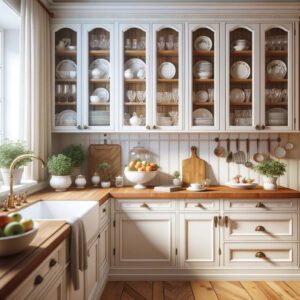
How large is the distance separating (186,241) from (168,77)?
161 centimetres

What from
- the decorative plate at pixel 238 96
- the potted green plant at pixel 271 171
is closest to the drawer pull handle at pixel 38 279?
the potted green plant at pixel 271 171

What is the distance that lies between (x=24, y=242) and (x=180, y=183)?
2.34m

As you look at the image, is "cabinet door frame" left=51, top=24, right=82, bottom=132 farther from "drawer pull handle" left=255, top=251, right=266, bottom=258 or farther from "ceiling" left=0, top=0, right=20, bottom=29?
"drawer pull handle" left=255, top=251, right=266, bottom=258

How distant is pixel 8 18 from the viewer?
10.2ft

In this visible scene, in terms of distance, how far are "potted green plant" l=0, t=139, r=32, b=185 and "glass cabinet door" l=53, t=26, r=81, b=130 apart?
687 mm

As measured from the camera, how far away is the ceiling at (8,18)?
290cm

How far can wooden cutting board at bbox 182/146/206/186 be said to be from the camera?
12.5 feet

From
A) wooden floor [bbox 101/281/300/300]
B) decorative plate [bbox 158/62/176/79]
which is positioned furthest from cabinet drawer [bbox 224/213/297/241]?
decorative plate [bbox 158/62/176/79]

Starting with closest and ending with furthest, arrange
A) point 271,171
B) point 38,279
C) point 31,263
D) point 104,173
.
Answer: point 31,263 < point 38,279 < point 271,171 < point 104,173

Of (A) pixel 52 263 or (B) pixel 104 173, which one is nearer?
(A) pixel 52 263

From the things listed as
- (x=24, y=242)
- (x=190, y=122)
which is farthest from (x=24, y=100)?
(x=24, y=242)

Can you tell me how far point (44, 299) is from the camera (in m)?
1.58

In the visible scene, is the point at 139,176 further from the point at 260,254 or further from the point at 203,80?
the point at 260,254

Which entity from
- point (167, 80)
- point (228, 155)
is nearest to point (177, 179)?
point (228, 155)
